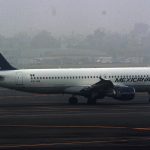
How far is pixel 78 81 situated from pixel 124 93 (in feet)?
18.0

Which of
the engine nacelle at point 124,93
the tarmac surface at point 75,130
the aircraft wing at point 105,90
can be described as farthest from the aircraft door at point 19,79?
the tarmac surface at point 75,130

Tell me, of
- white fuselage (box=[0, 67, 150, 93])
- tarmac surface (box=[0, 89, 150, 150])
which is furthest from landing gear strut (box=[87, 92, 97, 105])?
tarmac surface (box=[0, 89, 150, 150])

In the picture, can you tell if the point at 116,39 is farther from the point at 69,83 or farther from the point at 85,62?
the point at 69,83

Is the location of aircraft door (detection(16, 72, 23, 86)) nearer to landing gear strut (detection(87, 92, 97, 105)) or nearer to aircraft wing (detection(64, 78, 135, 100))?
aircraft wing (detection(64, 78, 135, 100))

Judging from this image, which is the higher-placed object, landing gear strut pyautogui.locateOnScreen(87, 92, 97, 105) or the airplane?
the airplane

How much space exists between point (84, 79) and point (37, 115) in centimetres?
1529

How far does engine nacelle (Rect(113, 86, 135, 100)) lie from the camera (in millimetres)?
48875

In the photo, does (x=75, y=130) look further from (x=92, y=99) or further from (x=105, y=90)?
(x=92, y=99)

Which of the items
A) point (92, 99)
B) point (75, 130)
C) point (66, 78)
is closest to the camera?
point (75, 130)

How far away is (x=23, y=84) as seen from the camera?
51094 millimetres

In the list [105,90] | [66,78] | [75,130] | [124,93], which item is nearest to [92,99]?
[105,90]

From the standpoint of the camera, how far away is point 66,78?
52.3m

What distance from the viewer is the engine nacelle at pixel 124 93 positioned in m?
48.9

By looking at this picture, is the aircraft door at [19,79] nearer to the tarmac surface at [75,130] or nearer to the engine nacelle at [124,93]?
the engine nacelle at [124,93]
